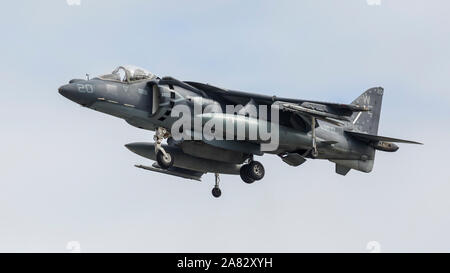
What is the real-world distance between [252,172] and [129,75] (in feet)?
16.6

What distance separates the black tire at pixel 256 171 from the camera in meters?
32.0

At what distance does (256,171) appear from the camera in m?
32.0

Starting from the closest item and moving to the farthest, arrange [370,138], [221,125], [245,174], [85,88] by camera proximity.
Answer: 1. [85,88]
2. [221,125]
3. [245,174]
4. [370,138]

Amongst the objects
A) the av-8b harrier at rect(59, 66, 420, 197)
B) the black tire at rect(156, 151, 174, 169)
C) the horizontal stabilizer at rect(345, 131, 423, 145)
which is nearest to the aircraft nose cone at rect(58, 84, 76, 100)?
the av-8b harrier at rect(59, 66, 420, 197)

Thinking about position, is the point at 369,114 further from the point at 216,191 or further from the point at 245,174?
the point at 216,191

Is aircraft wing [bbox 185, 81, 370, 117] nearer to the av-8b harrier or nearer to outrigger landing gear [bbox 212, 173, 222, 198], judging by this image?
the av-8b harrier

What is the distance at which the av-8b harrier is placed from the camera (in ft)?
97.2

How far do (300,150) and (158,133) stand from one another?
4.65 meters

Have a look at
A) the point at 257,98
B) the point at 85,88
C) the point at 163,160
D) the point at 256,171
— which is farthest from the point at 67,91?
the point at 256,171

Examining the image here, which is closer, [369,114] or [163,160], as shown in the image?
[163,160]

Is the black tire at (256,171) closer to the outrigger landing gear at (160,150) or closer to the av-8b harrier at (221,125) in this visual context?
the av-8b harrier at (221,125)

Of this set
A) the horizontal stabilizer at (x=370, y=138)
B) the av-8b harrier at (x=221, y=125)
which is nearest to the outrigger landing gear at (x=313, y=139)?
the av-8b harrier at (x=221, y=125)

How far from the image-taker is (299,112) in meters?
30.8

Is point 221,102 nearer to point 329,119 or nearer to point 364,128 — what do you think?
point 329,119
